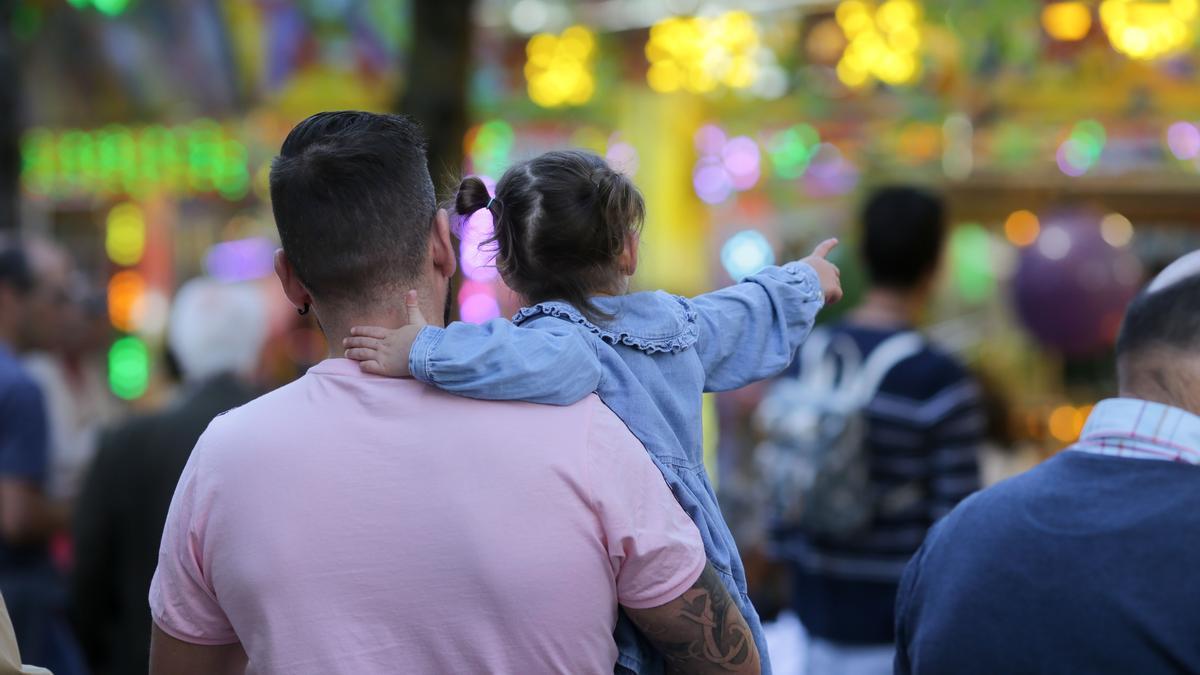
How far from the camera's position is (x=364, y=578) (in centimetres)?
163

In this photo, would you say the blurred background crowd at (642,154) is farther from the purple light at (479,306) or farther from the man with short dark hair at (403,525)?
the man with short dark hair at (403,525)

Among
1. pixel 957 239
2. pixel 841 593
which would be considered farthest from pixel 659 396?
pixel 957 239

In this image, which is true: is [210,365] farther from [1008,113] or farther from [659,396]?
[1008,113]

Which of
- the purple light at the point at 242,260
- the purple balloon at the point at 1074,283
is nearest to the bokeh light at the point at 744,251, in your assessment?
the purple balloon at the point at 1074,283

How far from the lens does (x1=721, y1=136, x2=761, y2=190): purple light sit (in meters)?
8.73

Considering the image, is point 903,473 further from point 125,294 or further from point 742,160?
point 125,294

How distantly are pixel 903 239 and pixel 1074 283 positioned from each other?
136 inches

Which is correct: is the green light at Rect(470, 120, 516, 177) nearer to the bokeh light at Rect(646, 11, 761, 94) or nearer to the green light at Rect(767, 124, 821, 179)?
the bokeh light at Rect(646, 11, 761, 94)

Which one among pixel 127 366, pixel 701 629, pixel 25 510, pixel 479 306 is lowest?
pixel 127 366

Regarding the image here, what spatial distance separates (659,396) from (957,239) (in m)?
10.2

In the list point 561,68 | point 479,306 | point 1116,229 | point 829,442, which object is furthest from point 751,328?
point 479,306

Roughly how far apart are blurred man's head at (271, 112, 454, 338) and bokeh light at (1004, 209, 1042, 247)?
672 centimetres

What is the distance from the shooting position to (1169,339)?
1.89 meters

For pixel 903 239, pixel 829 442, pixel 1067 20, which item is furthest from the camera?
pixel 1067 20
